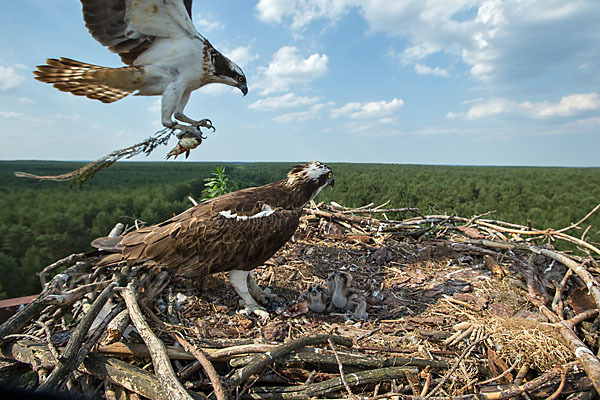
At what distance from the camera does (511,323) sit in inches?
106

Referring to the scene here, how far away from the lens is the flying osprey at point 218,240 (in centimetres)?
303

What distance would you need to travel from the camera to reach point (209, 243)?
9.93ft

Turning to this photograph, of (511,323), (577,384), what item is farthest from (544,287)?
(577,384)

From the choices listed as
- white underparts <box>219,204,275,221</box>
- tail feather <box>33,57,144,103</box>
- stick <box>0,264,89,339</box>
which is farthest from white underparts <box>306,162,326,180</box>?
stick <box>0,264,89,339</box>

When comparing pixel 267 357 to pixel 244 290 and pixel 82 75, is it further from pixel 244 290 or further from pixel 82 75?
pixel 82 75

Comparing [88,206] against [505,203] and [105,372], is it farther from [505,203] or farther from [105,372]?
[505,203]

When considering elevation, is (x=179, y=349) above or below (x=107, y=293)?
below

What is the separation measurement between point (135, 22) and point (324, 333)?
279 centimetres

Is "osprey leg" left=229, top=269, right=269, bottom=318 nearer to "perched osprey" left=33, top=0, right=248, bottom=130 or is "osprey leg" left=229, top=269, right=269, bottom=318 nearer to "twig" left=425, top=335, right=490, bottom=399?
"twig" left=425, top=335, right=490, bottom=399

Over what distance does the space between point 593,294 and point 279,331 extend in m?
2.70

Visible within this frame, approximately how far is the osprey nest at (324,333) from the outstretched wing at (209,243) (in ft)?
0.78

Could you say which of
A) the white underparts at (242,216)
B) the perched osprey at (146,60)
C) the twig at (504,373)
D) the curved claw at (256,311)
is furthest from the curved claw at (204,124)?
the twig at (504,373)

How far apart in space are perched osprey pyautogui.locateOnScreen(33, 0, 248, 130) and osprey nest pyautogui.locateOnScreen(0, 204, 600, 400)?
1.51m

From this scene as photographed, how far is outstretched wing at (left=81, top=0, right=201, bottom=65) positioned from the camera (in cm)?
195
